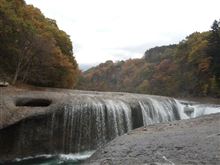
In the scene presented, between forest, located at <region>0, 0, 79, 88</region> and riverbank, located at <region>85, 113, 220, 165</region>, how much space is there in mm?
19353

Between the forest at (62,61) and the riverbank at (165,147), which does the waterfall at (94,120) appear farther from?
the forest at (62,61)

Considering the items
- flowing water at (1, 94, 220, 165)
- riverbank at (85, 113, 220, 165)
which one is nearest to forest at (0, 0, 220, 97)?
flowing water at (1, 94, 220, 165)

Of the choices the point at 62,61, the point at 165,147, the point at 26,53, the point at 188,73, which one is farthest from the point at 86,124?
the point at 188,73

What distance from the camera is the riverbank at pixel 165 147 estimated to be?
34.6ft

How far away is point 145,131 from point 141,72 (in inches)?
3266

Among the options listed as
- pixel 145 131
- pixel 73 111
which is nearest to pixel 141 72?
pixel 73 111

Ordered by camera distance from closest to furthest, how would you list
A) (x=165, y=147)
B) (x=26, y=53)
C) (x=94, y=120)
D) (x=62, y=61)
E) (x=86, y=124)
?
(x=165, y=147) → (x=86, y=124) → (x=94, y=120) → (x=26, y=53) → (x=62, y=61)

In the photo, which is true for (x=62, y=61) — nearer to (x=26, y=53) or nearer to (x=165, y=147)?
(x=26, y=53)

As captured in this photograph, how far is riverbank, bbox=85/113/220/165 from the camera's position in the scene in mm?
10547

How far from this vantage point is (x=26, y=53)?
34594 mm

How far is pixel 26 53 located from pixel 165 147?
81.3ft

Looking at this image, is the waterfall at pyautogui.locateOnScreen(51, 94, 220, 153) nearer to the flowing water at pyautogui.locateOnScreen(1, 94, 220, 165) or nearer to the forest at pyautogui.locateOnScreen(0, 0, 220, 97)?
the flowing water at pyautogui.locateOnScreen(1, 94, 220, 165)

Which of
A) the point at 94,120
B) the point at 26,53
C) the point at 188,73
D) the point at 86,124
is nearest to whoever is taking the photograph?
the point at 86,124

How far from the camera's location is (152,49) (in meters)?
120
